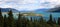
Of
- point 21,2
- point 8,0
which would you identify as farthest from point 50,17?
point 8,0

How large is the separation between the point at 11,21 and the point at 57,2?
800 millimetres

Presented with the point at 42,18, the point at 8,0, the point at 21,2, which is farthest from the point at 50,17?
the point at 8,0

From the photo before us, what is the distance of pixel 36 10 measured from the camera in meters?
2.57

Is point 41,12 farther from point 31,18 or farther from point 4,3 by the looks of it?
point 4,3

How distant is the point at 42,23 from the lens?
2.57 m

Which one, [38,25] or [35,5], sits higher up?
[35,5]

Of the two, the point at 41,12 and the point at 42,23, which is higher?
the point at 41,12

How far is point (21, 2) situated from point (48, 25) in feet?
1.88

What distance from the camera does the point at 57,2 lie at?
2545 millimetres

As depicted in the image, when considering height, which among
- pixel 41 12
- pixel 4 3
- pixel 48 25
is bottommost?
pixel 48 25

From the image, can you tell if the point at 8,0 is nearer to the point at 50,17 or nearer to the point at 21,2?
the point at 21,2

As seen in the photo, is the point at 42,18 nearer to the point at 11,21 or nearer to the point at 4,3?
the point at 11,21

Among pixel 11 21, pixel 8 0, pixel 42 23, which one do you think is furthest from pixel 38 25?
pixel 8 0

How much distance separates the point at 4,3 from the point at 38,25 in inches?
25.9
